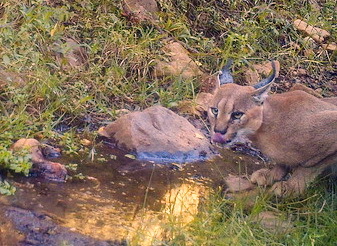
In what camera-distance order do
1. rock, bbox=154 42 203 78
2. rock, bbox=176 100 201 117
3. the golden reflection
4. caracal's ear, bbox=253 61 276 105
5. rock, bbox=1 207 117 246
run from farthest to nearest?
rock, bbox=154 42 203 78, rock, bbox=176 100 201 117, caracal's ear, bbox=253 61 276 105, the golden reflection, rock, bbox=1 207 117 246

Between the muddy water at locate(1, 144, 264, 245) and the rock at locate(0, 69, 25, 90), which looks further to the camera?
the rock at locate(0, 69, 25, 90)

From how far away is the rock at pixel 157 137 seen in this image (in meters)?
5.97

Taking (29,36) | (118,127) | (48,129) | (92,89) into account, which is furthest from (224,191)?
(29,36)

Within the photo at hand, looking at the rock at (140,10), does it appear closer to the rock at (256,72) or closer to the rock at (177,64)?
the rock at (177,64)

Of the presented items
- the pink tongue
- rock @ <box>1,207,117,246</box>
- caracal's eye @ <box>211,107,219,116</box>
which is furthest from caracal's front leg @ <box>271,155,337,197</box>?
rock @ <box>1,207,117,246</box>

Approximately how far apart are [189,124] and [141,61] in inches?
48.1

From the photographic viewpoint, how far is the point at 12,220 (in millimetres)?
4199

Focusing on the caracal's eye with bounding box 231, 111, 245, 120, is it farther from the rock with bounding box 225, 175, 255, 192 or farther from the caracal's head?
the rock with bounding box 225, 175, 255, 192

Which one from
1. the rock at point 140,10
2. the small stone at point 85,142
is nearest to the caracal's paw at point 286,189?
the small stone at point 85,142

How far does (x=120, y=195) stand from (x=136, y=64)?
2667mm

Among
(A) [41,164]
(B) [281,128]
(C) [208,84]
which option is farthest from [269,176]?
(C) [208,84]

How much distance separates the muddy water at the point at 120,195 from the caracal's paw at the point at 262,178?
0.98 ft

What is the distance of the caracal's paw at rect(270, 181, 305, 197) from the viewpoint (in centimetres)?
526

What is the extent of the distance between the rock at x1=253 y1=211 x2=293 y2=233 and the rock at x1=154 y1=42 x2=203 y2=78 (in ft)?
9.88
